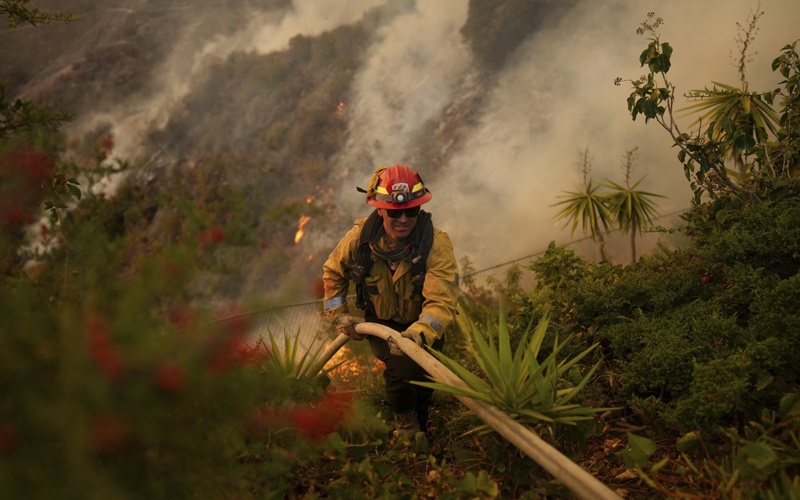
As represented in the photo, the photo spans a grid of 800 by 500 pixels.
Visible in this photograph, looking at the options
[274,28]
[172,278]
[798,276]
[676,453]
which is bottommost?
[676,453]

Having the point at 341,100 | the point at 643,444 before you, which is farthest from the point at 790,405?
the point at 341,100

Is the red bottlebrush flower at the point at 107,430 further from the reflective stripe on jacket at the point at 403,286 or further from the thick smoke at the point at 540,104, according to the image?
the thick smoke at the point at 540,104

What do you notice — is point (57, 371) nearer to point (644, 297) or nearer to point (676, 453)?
point (676, 453)

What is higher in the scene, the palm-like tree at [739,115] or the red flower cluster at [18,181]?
the palm-like tree at [739,115]

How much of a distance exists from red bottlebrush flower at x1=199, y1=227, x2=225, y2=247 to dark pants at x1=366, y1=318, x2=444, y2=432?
228 centimetres

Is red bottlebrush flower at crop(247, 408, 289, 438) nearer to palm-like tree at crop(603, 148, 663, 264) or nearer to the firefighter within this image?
the firefighter

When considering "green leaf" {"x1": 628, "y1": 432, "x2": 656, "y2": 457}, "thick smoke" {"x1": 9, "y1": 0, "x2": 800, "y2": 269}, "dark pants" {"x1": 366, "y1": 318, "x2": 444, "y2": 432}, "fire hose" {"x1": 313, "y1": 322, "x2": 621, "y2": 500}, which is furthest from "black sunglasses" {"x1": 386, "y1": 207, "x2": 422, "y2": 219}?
"thick smoke" {"x1": 9, "y1": 0, "x2": 800, "y2": 269}

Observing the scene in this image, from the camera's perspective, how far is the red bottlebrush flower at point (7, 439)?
4.99 feet

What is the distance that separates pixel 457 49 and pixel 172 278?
60.1 ft

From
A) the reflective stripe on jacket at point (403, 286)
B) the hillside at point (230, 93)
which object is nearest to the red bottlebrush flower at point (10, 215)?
the reflective stripe on jacket at point (403, 286)

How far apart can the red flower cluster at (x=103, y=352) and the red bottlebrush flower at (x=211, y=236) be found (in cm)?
45

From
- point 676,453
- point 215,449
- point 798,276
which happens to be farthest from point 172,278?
point 798,276

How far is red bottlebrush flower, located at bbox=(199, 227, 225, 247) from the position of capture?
193cm

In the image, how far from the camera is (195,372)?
1.73 meters
